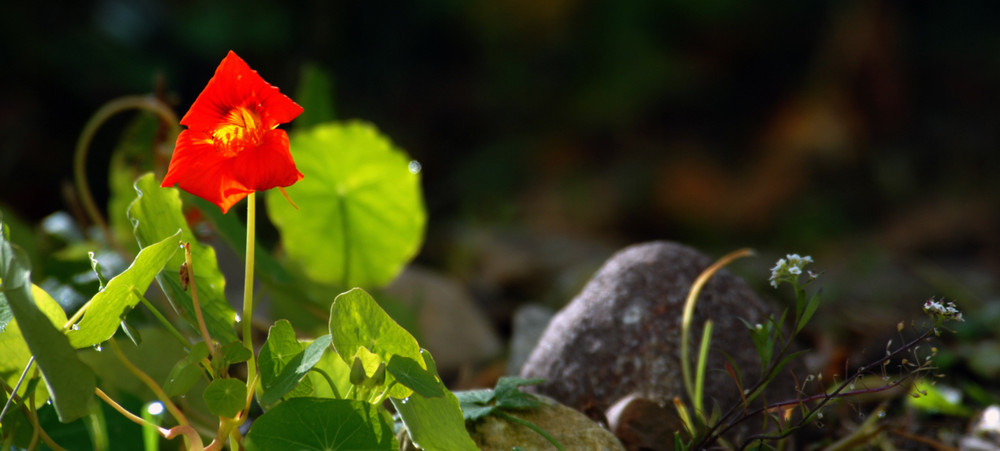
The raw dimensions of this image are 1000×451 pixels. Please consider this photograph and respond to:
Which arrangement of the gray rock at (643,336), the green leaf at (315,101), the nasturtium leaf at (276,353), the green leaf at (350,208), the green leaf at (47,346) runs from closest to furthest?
the green leaf at (47,346)
the nasturtium leaf at (276,353)
the gray rock at (643,336)
the green leaf at (350,208)
the green leaf at (315,101)

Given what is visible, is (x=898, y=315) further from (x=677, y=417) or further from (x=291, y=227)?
(x=291, y=227)

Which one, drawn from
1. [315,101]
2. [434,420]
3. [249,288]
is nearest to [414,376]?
[434,420]

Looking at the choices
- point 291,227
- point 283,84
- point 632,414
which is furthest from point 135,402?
point 283,84

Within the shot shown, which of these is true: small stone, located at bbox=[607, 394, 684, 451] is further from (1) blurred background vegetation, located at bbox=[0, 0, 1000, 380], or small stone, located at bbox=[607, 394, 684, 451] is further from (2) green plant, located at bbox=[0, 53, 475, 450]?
(1) blurred background vegetation, located at bbox=[0, 0, 1000, 380]

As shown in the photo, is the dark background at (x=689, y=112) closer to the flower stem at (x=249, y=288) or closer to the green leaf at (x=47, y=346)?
the flower stem at (x=249, y=288)

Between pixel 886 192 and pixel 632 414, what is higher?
pixel 632 414

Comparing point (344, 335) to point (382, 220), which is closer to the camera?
point (344, 335)

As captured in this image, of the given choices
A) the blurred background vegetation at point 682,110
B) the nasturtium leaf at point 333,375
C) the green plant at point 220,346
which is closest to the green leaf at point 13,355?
the green plant at point 220,346
